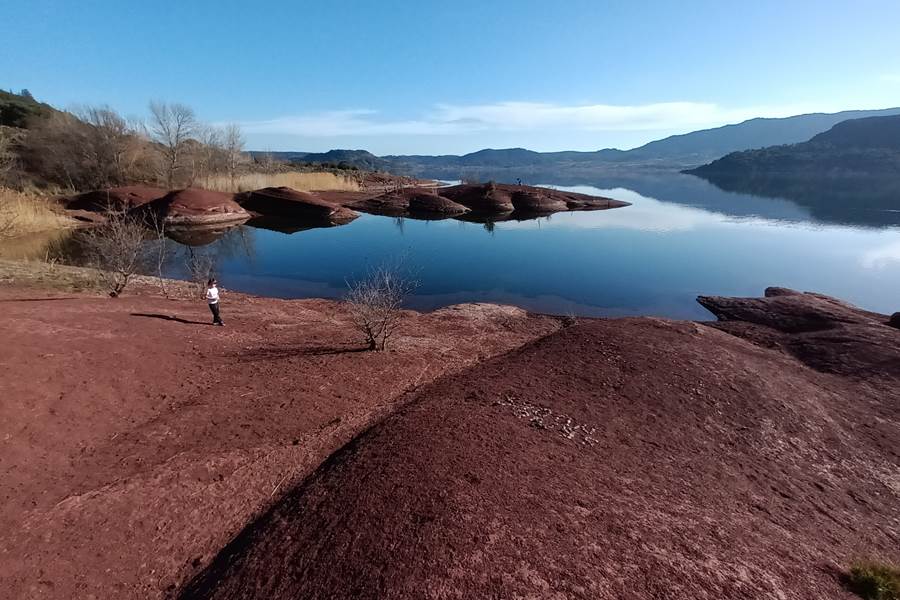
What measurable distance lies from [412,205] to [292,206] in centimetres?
1589

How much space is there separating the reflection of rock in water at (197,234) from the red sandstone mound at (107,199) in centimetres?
572

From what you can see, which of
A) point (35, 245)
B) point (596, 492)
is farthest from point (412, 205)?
point (596, 492)

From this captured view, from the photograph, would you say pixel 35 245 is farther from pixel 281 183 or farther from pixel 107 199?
pixel 281 183

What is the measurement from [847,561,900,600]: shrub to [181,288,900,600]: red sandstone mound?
22 cm

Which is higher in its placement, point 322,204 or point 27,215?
point 27,215

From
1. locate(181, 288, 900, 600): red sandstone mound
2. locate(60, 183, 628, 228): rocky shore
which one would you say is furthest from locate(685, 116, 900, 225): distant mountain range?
locate(181, 288, 900, 600): red sandstone mound

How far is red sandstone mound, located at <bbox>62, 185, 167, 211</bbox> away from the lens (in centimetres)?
4256

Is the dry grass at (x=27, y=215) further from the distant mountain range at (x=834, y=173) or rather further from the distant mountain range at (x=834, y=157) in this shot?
the distant mountain range at (x=834, y=157)

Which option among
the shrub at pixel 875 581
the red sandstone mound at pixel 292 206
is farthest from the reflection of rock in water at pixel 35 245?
the shrub at pixel 875 581

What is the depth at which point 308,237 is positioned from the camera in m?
40.4

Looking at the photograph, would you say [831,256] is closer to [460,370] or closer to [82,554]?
[460,370]

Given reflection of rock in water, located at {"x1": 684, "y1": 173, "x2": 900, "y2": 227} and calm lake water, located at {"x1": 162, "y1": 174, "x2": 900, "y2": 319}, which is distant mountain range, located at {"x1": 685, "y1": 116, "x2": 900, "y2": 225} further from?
calm lake water, located at {"x1": 162, "y1": 174, "x2": 900, "y2": 319}

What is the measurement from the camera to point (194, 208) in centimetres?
4362

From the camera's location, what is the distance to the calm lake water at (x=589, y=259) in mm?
24969
